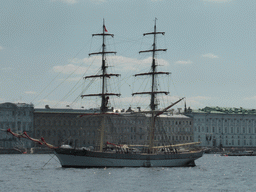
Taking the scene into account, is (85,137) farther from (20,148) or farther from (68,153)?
(68,153)

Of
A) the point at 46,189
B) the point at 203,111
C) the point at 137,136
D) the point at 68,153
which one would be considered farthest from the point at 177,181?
the point at 203,111

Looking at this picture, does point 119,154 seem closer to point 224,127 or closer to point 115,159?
point 115,159

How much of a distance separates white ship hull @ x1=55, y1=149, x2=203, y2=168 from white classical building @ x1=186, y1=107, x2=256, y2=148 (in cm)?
8945

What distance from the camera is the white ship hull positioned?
6531cm

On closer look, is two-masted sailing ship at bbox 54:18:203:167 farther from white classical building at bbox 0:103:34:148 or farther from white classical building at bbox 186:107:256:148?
white classical building at bbox 186:107:256:148

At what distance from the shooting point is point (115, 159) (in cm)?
6738

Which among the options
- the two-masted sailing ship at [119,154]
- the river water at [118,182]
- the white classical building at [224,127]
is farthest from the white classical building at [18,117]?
the river water at [118,182]

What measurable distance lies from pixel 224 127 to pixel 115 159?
342 feet

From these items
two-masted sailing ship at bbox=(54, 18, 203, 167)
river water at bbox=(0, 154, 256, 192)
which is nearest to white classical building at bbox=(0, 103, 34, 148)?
two-masted sailing ship at bbox=(54, 18, 203, 167)

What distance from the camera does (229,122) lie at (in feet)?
550

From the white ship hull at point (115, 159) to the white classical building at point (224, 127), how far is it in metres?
89.4

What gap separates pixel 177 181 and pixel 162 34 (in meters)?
30.0

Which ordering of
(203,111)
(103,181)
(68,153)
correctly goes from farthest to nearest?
(203,111), (68,153), (103,181)

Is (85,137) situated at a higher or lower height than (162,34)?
lower
